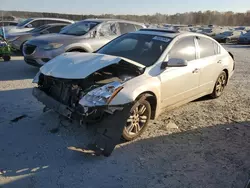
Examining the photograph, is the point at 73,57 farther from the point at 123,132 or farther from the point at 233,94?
the point at 233,94

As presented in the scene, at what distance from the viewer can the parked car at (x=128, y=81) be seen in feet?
12.5

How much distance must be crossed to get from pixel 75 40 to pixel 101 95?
5.16m

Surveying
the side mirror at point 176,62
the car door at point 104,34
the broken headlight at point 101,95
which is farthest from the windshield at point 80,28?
the broken headlight at point 101,95

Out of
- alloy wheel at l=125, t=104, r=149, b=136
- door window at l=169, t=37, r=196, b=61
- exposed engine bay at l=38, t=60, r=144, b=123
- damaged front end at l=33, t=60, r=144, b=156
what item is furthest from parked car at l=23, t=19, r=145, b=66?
alloy wheel at l=125, t=104, r=149, b=136

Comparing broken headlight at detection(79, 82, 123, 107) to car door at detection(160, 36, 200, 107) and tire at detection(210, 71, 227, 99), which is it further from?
tire at detection(210, 71, 227, 99)

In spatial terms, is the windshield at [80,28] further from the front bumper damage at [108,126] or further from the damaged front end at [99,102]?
the front bumper damage at [108,126]

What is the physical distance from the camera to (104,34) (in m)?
9.20

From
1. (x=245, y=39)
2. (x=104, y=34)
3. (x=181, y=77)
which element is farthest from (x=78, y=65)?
(x=245, y=39)

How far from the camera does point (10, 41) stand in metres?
12.1

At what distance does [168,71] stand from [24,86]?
4.06m

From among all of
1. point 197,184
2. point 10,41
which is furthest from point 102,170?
point 10,41

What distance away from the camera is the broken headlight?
3.71m

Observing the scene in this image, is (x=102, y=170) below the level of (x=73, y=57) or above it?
below

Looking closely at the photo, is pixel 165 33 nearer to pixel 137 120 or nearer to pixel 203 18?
pixel 137 120
